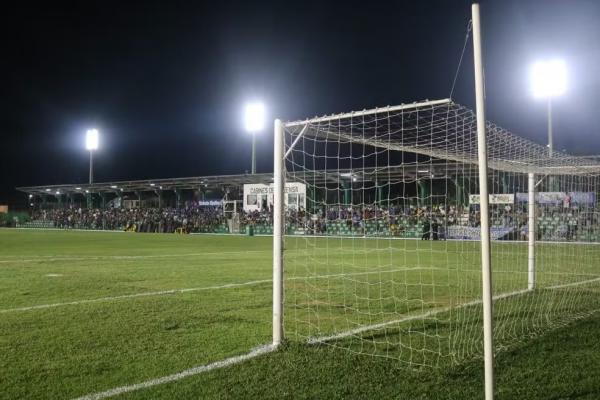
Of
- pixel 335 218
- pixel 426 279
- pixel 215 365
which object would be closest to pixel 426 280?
pixel 426 279

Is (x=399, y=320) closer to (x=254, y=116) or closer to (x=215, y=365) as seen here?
(x=215, y=365)

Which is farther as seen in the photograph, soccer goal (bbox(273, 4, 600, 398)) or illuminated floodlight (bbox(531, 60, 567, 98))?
illuminated floodlight (bbox(531, 60, 567, 98))

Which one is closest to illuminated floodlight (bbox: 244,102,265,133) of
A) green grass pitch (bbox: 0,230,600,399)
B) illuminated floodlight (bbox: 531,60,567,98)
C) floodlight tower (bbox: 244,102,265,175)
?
floodlight tower (bbox: 244,102,265,175)

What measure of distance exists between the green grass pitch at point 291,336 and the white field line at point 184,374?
0.09m

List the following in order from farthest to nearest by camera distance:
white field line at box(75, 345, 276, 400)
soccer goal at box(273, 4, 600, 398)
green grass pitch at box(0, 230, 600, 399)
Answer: soccer goal at box(273, 4, 600, 398), green grass pitch at box(0, 230, 600, 399), white field line at box(75, 345, 276, 400)

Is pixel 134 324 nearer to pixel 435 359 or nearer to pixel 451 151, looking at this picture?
pixel 435 359

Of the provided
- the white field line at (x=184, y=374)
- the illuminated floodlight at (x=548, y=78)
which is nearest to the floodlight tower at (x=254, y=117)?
the illuminated floodlight at (x=548, y=78)

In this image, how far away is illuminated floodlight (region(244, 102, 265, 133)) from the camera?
1508 inches

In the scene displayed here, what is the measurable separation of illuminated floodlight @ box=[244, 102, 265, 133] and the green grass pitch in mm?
27138

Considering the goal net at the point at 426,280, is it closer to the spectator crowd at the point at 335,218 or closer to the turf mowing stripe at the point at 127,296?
the turf mowing stripe at the point at 127,296

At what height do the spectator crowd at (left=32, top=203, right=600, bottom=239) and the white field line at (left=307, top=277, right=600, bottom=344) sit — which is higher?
the spectator crowd at (left=32, top=203, right=600, bottom=239)

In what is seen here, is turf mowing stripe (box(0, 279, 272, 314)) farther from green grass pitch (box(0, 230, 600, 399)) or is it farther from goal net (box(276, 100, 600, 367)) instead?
goal net (box(276, 100, 600, 367))

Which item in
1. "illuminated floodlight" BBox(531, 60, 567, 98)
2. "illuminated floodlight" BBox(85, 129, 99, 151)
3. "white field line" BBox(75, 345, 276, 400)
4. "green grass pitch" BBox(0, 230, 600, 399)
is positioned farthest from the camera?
"illuminated floodlight" BBox(85, 129, 99, 151)

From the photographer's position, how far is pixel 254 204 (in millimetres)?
44500
